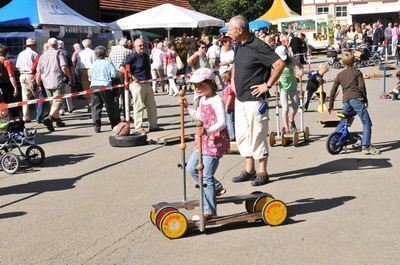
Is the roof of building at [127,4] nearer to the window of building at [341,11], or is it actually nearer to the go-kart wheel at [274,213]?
the window of building at [341,11]

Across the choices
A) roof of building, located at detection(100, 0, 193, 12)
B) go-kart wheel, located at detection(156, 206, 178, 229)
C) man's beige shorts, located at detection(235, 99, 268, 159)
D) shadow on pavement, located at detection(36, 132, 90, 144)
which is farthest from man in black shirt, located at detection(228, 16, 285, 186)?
roof of building, located at detection(100, 0, 193, 12)

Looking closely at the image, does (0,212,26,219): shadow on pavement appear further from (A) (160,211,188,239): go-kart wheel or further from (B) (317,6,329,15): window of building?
(B) (317,6,329,15): window of building

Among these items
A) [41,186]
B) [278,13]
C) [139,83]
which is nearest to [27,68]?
[139,83]

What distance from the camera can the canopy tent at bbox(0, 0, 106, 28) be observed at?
17.8m

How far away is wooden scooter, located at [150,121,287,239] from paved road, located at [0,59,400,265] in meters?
0.10

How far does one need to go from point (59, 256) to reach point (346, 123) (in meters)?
5.52

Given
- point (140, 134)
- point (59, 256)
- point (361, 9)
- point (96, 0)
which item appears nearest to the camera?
point (59, 256)

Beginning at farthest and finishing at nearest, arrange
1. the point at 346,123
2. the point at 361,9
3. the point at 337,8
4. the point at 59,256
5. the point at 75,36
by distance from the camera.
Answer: the point at 337,8 → the point at 361,9 → the point at 75,36 → the point at 346,123 → the point at 59,256

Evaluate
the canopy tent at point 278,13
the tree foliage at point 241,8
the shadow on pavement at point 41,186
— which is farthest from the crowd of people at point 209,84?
the tree foliage at point 241,8

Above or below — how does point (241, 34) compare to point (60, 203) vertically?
above

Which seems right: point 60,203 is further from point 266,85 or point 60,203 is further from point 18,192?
point 266,85

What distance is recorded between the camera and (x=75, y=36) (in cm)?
2298

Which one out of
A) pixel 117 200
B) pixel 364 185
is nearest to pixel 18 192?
pixel 117 200

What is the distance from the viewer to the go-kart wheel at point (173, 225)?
18.8ft
